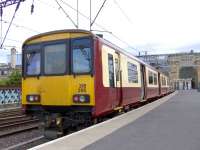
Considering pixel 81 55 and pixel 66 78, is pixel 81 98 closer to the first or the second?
pixel 66 78

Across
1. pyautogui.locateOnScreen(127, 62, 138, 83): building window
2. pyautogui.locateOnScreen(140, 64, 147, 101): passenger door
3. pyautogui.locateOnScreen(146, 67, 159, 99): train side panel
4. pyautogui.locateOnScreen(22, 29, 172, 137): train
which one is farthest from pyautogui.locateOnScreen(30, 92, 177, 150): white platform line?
pyautogui.locateOnScreen(146, 67, 159, 99): train side panel

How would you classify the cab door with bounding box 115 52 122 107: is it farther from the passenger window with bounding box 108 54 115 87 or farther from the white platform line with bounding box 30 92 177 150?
the white platform line with bounding box 30 92 177 150

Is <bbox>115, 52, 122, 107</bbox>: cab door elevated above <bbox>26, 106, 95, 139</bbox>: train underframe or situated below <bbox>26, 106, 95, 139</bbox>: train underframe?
above

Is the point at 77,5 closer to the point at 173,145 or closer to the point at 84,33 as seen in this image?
the point at 84,33

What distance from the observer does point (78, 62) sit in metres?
11.0

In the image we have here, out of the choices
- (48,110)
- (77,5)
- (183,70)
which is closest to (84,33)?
(48,110)

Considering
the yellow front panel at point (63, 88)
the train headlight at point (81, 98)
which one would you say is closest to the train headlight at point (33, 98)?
the yellow front panel at point (63, 88)

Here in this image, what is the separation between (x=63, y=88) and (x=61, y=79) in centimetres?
28

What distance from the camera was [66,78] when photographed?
35.7 feet

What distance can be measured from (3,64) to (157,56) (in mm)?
48420

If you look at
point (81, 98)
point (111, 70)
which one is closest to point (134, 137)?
point (81, 98)

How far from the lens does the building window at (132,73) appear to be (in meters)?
15.8

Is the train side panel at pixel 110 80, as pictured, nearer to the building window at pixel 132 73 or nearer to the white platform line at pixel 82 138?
the building window at pixel 132 73

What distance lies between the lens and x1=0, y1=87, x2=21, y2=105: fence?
29.2 metres
